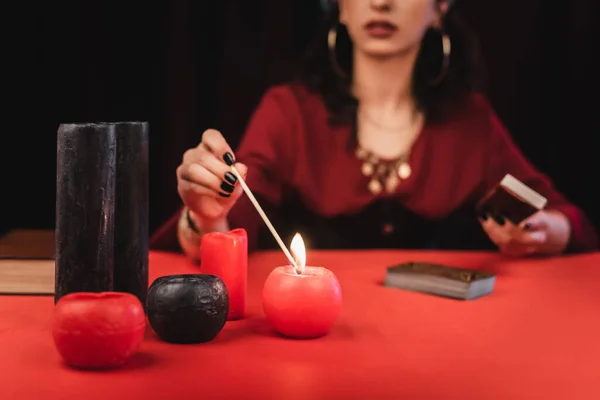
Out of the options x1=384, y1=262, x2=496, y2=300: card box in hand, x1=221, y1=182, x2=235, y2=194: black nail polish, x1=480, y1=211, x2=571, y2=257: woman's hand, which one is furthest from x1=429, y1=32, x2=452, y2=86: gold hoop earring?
x1=221, y1=182, x2=235, y2=194: black nail polish

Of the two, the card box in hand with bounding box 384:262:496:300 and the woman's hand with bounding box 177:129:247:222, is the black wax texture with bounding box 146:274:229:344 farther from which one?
the card box in hand with bounding box 384:262:496:300

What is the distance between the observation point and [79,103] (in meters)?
2.43

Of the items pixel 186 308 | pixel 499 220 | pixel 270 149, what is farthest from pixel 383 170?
pixel 186 308

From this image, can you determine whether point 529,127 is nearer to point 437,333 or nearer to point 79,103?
point 79,103

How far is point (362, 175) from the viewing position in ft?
6.85

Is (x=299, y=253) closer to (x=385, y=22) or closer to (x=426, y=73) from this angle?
(x=385, y=22)

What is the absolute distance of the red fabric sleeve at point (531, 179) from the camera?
1.80 metres

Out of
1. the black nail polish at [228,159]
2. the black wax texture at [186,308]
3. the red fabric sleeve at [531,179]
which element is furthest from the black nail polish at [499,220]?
the black wax texture at [186,308]

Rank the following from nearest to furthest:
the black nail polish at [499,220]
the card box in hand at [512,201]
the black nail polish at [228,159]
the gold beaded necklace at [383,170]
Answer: the black nail polish at [228,159] → the card box in hand at [512,201] → the black nail polish at [499,220] → the gold beaded necklace at [383,170]

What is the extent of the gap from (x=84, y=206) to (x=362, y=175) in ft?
3.88

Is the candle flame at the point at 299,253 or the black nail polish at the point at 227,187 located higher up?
the black nail polish at the point at 227,187

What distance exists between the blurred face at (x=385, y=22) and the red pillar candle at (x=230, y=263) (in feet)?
3.31

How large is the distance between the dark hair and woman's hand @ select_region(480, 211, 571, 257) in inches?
20.5

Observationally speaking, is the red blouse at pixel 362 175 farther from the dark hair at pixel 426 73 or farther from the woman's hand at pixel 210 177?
the woman's hand at pixel 210 177
